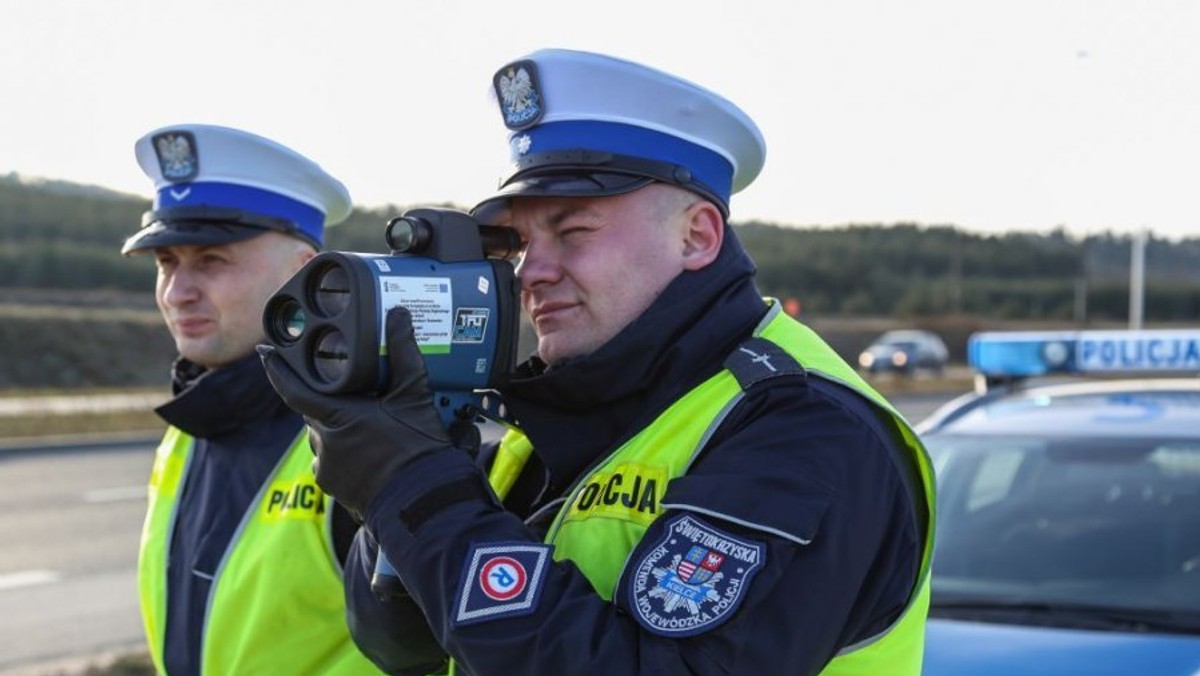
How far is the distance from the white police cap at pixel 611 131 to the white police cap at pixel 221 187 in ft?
3.48

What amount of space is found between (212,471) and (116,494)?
10025 mm

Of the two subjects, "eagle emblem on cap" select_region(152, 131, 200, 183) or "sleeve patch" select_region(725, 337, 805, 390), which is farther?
"eagle emblem on cap" select_region(152, 131, 200, 183)

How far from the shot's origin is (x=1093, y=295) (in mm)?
61406

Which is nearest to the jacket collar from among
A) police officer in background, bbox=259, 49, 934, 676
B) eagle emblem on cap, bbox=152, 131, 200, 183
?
eagle emblem on cap, bbox=152, 131, 200, 183

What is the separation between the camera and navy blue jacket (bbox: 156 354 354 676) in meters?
2.55

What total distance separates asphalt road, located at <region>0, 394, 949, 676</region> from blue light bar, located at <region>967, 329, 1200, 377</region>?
380cm

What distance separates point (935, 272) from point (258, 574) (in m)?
69.6

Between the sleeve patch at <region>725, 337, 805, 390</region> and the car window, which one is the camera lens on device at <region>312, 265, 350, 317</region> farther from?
the car window

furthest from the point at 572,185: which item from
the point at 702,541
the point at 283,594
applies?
the point at 283,594

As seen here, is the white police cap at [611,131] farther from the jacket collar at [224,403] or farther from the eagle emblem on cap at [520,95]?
the jacket collar at [224,403]

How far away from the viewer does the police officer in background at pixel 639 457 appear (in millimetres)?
1556

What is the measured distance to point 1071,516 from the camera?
3.87m

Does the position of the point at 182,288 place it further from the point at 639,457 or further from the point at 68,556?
the point at 68,556

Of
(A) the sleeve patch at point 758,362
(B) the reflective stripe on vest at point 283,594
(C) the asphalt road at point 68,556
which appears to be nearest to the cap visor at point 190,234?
(B) the reflective stripe on vest at point 283,594
